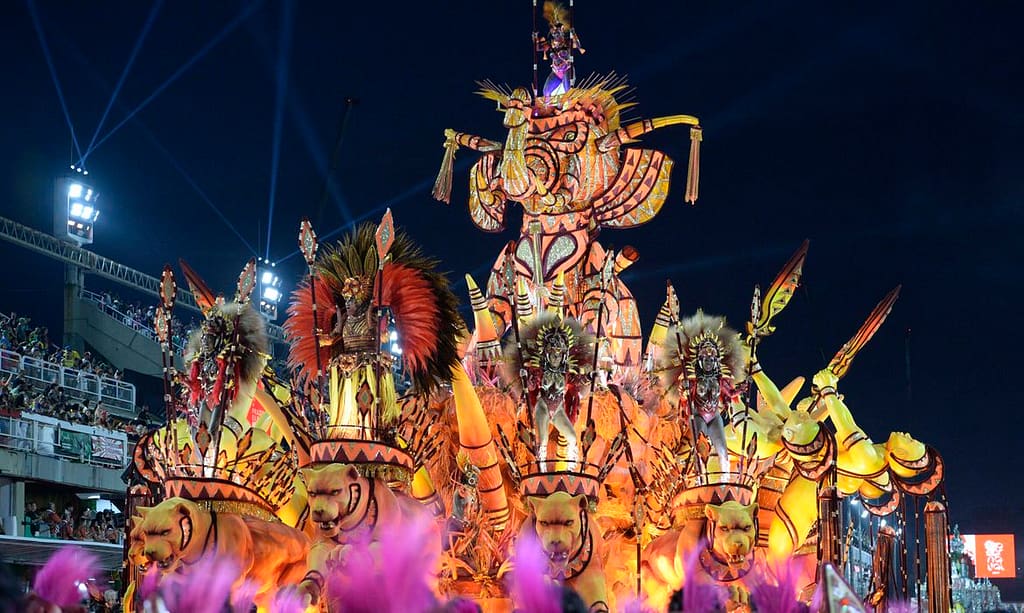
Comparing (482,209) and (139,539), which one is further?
(482,209)

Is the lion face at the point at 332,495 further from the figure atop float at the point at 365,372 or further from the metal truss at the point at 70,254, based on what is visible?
the metal truss at the point at 70,254

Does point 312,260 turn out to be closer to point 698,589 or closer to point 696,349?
point 696,349

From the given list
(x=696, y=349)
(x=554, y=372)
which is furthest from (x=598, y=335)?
(x=696, y=349)

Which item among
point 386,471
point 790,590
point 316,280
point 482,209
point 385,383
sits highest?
point 482,209

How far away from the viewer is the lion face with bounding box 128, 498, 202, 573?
11727mm

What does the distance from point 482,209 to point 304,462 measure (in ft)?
15.7

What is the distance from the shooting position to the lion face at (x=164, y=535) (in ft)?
38.5

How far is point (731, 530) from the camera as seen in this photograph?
12422 millimetres

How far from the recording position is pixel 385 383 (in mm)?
12555

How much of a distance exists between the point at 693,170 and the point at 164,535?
315 inches

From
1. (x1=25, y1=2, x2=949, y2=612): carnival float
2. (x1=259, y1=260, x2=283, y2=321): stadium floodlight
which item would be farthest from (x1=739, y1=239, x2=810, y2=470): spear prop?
(x1=259, y1=260, x2=283, y2=321): stadium floodlight

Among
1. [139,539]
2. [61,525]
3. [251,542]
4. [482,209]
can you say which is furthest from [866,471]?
[61,525]

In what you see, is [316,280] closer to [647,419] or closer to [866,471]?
[647,419]

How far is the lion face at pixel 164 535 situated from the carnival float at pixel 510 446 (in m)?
0.02
